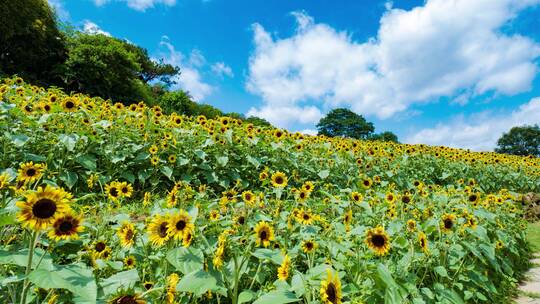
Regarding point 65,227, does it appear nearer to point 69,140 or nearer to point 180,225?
point 180,225

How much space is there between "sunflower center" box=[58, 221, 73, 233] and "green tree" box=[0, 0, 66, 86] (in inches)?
1018

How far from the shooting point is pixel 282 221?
3.48m

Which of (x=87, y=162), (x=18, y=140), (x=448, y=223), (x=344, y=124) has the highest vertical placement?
(x=344, y=124)

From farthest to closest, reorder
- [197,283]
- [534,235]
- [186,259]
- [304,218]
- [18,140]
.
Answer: [534,235] < [18,140] < [304,218] < [186,259] < [197,283]

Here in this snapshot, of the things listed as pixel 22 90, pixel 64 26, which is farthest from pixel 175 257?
pixel 64 26

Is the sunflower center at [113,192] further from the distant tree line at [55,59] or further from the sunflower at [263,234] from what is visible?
the distant tree line at [55,59]

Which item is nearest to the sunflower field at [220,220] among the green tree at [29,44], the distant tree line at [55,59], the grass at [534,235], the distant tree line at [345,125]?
the grass at [534,235]

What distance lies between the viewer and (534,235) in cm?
845

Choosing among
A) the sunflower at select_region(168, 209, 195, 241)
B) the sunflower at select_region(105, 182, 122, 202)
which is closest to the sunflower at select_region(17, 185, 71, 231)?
the sunflower at select_region(168, 209, 195, 241)

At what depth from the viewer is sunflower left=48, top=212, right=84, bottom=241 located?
1.69 metres

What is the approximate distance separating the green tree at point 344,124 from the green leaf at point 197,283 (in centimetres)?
6199

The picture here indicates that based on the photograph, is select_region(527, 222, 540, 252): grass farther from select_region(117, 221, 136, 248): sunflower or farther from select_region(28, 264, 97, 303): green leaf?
select_region(28, 264, 97, 303): green leaf

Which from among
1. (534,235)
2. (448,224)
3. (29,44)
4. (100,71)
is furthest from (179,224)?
(29,44)

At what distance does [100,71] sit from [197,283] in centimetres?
2702
